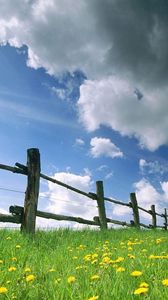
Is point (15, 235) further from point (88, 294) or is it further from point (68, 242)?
point (88, 294)

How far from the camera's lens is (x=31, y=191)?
8812 millimetres

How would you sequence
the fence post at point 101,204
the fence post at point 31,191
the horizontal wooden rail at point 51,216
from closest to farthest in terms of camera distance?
the horizontal wooden rail at point 51,216 → the fence post at point 31,191 → the fence post at point 101,204

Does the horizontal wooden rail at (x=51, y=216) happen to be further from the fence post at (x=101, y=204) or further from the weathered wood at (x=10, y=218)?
the fence post at (x=101, y=204)

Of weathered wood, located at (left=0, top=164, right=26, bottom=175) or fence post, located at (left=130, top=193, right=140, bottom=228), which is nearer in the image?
weathered wood, located at (left=0, top=164, right=26, bottom=175)

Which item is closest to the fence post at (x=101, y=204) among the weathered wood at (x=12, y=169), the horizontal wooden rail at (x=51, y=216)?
the horizontal wooden rail at (x=51, y=216)

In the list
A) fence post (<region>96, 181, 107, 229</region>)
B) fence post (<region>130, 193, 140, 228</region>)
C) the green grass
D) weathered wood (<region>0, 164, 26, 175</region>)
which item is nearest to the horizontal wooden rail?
weathered wood (<region>0, 164, 26, 175</region>)

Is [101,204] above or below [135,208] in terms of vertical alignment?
below

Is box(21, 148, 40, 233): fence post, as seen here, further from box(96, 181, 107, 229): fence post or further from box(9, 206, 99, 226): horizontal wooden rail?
box(96, 181, 107, 229): fence post

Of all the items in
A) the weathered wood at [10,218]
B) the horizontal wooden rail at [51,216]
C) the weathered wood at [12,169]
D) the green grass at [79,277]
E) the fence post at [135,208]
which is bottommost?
the green grass at [79,277]

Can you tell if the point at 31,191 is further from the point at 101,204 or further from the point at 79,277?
the point at 79,277

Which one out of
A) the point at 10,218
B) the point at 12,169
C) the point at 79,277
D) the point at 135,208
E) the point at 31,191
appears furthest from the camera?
the point at 135,208

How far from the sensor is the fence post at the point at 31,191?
8539mm

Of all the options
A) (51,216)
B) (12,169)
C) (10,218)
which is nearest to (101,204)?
(51,216)

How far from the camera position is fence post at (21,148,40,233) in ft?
28.0
